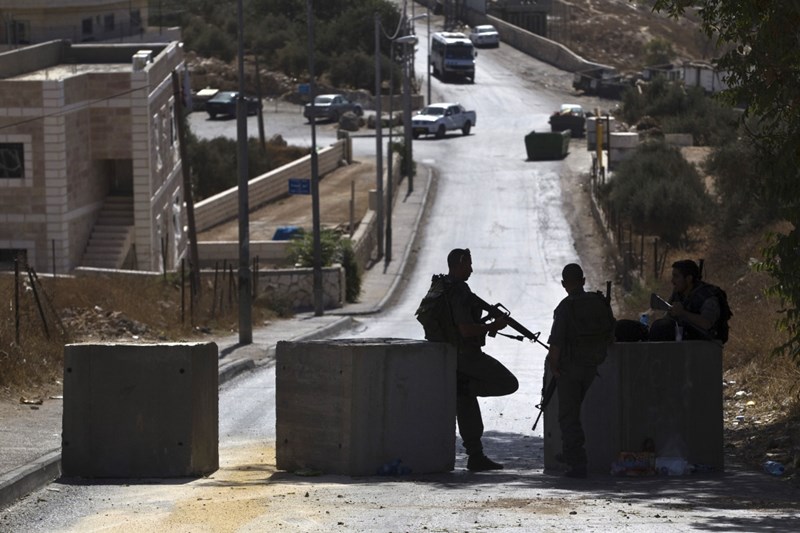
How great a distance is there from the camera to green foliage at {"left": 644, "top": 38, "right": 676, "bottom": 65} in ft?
355

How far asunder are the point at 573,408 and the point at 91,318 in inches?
588

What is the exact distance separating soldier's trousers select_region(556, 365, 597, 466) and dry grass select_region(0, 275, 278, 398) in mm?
7748

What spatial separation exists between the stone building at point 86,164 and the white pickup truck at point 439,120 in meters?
27.1

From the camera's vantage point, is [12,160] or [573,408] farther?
[12,160]

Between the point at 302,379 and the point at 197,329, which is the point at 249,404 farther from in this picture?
the point at 197,329

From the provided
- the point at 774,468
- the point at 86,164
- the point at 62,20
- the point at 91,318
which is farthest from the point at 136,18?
the point at 774,468

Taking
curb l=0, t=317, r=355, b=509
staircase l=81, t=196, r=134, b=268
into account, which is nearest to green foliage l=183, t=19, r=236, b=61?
staircase l=81, t=196, r=134, b=268

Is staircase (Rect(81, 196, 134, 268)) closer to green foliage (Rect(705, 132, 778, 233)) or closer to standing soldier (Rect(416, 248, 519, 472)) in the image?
green foliage (Rect(705, 132, 778, 233))

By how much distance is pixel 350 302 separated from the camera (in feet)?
144

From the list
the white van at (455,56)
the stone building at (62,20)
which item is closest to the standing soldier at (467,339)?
the stone building at (62,20)

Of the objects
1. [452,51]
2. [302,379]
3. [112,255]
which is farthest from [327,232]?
[452,51]

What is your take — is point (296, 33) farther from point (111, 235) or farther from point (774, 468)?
point (774, 468)

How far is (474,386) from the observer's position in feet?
39.1

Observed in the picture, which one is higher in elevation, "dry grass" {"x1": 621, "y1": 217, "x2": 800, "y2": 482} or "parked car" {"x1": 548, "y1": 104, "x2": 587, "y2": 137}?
"dry grass" {"x1": 621, "y1": 217, "x2": 800, "y2": 482}
